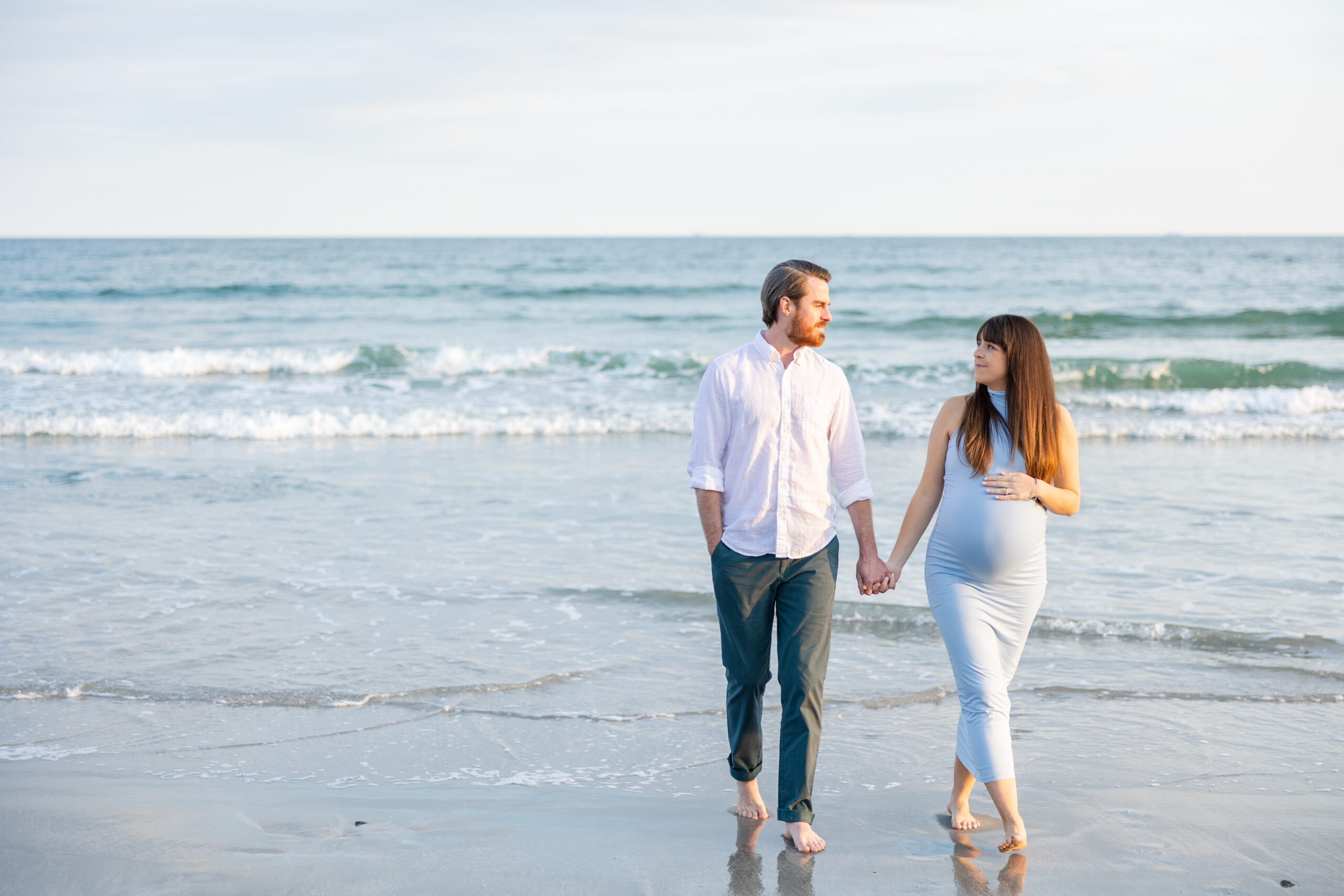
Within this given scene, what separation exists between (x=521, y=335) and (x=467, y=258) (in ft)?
101

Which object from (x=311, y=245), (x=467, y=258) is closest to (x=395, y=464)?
(x=467, y=258)

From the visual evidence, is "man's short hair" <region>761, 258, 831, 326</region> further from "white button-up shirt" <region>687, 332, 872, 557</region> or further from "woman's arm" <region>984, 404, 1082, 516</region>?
"woman's arm" <region>984, 404, 1082, 516</region>

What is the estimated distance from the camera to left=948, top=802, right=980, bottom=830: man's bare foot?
3514mm

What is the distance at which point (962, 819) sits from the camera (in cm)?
352

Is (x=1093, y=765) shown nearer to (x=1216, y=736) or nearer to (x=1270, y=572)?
(x=1216, y=736)

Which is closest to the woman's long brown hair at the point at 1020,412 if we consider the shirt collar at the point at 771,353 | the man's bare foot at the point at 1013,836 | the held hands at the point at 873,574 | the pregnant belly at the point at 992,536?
the pregnant belly at the point at 992,536

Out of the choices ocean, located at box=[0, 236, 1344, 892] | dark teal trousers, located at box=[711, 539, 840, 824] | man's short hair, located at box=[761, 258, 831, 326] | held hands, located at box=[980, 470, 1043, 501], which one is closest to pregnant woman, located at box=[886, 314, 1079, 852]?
held hands, located at box=[980, 470, 1043, 501]

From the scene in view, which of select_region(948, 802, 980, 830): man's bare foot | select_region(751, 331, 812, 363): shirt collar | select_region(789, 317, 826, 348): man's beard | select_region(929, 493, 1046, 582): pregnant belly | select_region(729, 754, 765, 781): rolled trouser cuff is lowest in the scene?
select_region(948, 802, 980, 830): man's bare foot

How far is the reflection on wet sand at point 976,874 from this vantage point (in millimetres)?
3098

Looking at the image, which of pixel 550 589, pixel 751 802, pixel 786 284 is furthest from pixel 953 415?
pixel 550 589

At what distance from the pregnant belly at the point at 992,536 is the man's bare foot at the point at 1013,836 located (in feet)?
2.56

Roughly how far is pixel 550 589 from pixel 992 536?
3.79 meters

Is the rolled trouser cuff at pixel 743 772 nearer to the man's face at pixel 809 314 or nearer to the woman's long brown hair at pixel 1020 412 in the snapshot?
the woman's long brown hair at pixel 1020 412

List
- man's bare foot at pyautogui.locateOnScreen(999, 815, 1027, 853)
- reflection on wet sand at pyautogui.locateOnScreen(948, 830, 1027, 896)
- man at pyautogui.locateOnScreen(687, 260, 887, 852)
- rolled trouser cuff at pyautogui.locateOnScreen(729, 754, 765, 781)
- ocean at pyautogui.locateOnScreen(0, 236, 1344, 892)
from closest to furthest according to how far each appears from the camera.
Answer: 1. reflection on wet sand at pyautogui.locateOnScreen(948, 830, 1027, 896)
2. man at pyautogui.locateOnScreen(687, 260, 887, 852)
3. man's bare foot at pyautogui.locateOnScreen(999, 815, 1027, 853)
4. rolled trouser cuff at pyautogui.locateOnScreen(729, 754, 765, 781)
5. ocean at pyautogui.locateOnScreen(0, 236, 1344, 892)
